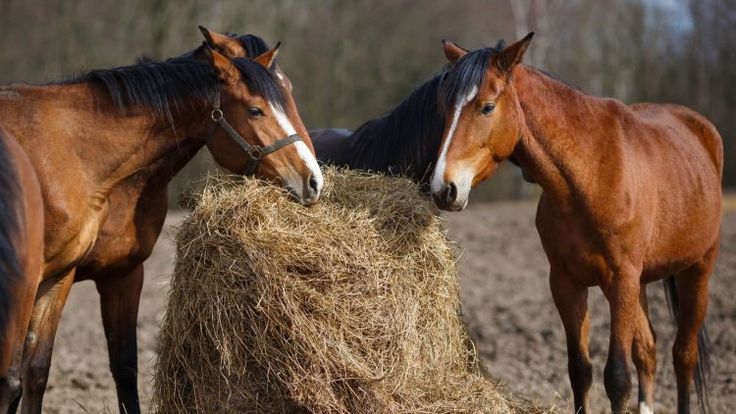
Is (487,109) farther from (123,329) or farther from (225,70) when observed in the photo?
(123,329)

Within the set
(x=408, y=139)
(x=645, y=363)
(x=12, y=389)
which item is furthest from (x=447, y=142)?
(x=12, y=389)

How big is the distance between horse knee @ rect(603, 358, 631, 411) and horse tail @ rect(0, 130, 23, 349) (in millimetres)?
2913

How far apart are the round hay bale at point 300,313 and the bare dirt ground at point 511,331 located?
52cm

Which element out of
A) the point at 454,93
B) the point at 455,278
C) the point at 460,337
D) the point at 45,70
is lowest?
the point at 45,70

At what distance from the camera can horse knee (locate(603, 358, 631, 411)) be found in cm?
459

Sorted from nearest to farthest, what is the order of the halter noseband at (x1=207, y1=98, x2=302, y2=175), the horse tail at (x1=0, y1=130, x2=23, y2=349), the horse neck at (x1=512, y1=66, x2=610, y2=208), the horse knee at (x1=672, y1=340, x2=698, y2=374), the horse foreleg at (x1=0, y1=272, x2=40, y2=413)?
the horse tail at (x1=0, y1=130, x2=23, y2=349), the horse foreleg at (x1=0, y1=272, x2=40, y2=413), the halter noseband at (x1=207, y1=98, x2=302, y2=175), the horse neck at (x1=512, y1=66, x2=610, y2=208), the horse knee at (x1=672, y1=340, x2=698, y2=374)

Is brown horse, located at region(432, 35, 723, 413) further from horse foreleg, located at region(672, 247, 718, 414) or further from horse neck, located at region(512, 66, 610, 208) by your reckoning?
horse foreleg, located at region(672, 247, 718, 414)

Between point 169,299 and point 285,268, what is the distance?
2.01 ft

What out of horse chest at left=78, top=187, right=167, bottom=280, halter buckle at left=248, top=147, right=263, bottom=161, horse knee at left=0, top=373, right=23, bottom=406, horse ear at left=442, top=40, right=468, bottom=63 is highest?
horse ear at left=442, top=40, right=468, bottom=63

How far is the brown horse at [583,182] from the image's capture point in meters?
4.38

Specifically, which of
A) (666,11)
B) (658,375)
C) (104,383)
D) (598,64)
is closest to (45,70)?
(104,383)

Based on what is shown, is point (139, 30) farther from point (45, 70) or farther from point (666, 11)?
point (666, 11)

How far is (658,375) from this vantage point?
6660 millimetres

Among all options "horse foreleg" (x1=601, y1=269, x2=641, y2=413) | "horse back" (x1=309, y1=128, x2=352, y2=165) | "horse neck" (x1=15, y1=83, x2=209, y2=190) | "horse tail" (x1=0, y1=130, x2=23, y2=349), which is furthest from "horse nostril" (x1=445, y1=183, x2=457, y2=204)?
"horse tail" (x1=0, y1=130, x2=23, y2=349)
